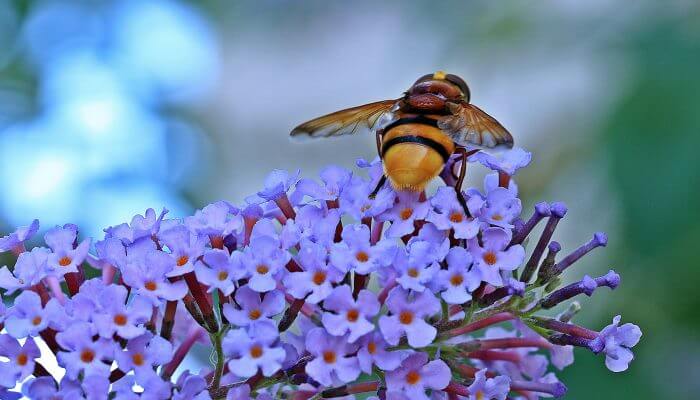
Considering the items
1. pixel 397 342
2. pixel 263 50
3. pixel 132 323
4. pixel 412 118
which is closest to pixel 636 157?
pixel 412 118

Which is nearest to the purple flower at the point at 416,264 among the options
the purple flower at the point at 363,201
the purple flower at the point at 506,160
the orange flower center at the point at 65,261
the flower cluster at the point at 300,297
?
the flower cluster at the point at 300,297

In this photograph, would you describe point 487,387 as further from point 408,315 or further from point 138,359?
point 138,359

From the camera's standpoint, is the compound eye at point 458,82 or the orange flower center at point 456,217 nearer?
the orange flower center at point 456,217

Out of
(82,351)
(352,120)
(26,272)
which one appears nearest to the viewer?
(82,351)

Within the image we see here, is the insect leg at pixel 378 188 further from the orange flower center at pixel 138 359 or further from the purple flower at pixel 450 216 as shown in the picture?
the orange flower center at pixel 138 359

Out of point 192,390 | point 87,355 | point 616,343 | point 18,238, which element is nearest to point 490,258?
point 616,343

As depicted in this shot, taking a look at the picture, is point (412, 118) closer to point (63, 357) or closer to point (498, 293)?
point (498, 293)
